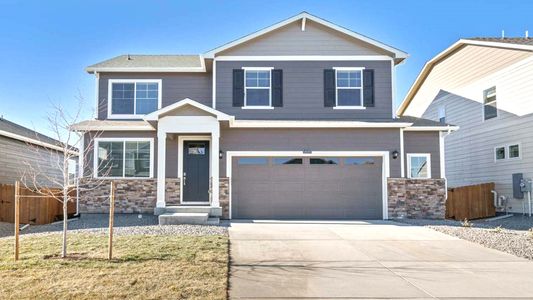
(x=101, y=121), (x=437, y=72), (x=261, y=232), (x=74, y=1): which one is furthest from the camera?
(x=437, y=72)

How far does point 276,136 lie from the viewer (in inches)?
560

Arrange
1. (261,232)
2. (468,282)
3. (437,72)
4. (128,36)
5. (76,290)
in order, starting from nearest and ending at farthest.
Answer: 1. (76,290)
2. (468,282)
3. (261,232)
4. (128,36)
5. (437,72)

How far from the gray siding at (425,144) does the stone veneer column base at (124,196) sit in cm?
893

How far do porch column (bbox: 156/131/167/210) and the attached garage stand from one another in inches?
89.5

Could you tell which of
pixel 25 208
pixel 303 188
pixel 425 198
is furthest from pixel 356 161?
pixel 25 208

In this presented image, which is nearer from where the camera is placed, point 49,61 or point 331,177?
point 331,177

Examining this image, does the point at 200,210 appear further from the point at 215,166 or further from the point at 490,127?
the point at 490,127

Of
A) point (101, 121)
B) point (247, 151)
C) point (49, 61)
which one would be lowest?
point (247, 151)

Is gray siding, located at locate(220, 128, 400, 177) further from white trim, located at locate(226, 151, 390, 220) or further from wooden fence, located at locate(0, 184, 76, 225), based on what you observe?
wooden fence, located at locate(0, 184, 76, 225)

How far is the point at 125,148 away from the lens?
14.3 m

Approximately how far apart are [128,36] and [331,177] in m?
10.1

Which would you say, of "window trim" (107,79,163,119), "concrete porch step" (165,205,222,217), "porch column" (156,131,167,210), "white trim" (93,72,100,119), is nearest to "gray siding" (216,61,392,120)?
"window trim" (107,79,163,119)

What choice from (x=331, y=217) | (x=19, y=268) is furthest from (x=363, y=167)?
(x=19, y=268)

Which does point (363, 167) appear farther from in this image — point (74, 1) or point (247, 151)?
point (74, 1)
